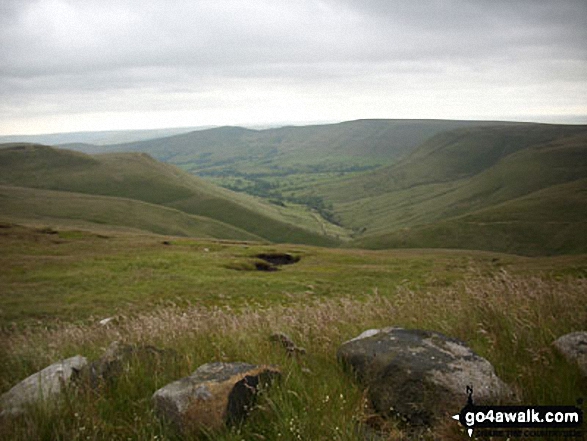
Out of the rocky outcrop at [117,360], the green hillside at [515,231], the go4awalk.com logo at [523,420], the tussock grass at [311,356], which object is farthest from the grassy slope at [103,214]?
the go4awalk.com logo at [523,420]

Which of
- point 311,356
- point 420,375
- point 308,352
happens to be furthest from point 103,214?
point 420,375

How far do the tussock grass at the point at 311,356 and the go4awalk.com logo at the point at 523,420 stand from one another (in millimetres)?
Answer: 233

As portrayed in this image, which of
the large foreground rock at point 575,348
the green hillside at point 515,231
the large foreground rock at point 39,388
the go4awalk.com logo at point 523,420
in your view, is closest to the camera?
the go4awalk.com logo at point 523,420

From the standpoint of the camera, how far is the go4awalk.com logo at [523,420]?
381 centimetres

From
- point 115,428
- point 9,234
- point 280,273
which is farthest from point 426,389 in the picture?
point 9,234

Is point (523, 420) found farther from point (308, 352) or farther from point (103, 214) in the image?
point (103, 214)

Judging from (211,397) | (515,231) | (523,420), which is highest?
(523,420)

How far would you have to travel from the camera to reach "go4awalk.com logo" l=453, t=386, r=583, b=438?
12.5ft

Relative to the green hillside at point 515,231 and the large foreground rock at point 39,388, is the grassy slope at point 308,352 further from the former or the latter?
→ the green hillside at point 515,231

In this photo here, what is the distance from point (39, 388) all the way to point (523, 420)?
5.88 m

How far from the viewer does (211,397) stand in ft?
16.1

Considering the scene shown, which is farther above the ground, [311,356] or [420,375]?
[420,375]

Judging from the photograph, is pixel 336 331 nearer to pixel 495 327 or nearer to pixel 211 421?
pixel 495 327

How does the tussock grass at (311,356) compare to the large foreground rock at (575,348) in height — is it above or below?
below
